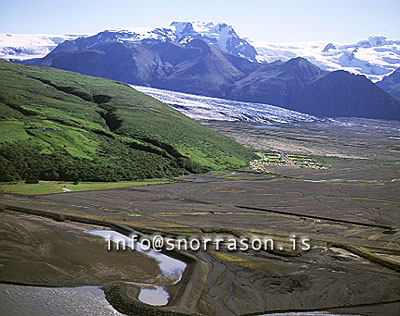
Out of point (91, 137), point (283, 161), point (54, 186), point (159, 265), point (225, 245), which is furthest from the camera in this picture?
point (283, 161)

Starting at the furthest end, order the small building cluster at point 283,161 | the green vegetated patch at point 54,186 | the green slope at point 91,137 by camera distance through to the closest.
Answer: the small building cluster at point 283,161 → the green slope at point 91,137 → the green vegetated patch at point 54,186

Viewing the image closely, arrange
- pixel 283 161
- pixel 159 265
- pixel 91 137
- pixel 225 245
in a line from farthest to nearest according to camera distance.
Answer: pixel 283 161
pixel 91 137
pixel 225 245
pixel 159 265

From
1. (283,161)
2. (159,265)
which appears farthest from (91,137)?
(159,265)

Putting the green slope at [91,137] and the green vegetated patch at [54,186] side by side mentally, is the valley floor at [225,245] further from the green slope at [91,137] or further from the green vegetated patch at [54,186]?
the green slope at [91,137]

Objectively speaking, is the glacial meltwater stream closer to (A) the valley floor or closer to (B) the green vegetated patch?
(A) the valley floor

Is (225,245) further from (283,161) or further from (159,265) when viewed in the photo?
(283,161)

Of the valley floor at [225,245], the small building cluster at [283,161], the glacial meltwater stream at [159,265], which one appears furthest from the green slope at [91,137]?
the glacial meltwater stream at [159,265]

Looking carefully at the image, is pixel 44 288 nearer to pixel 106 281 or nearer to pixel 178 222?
pixel 106 281

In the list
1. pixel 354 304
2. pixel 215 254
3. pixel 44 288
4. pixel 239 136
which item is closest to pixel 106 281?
pixel 44 288

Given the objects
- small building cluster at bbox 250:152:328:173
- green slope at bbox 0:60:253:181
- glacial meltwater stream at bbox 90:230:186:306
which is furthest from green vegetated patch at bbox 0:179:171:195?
small building cluster at bbox 250:152:328:173
